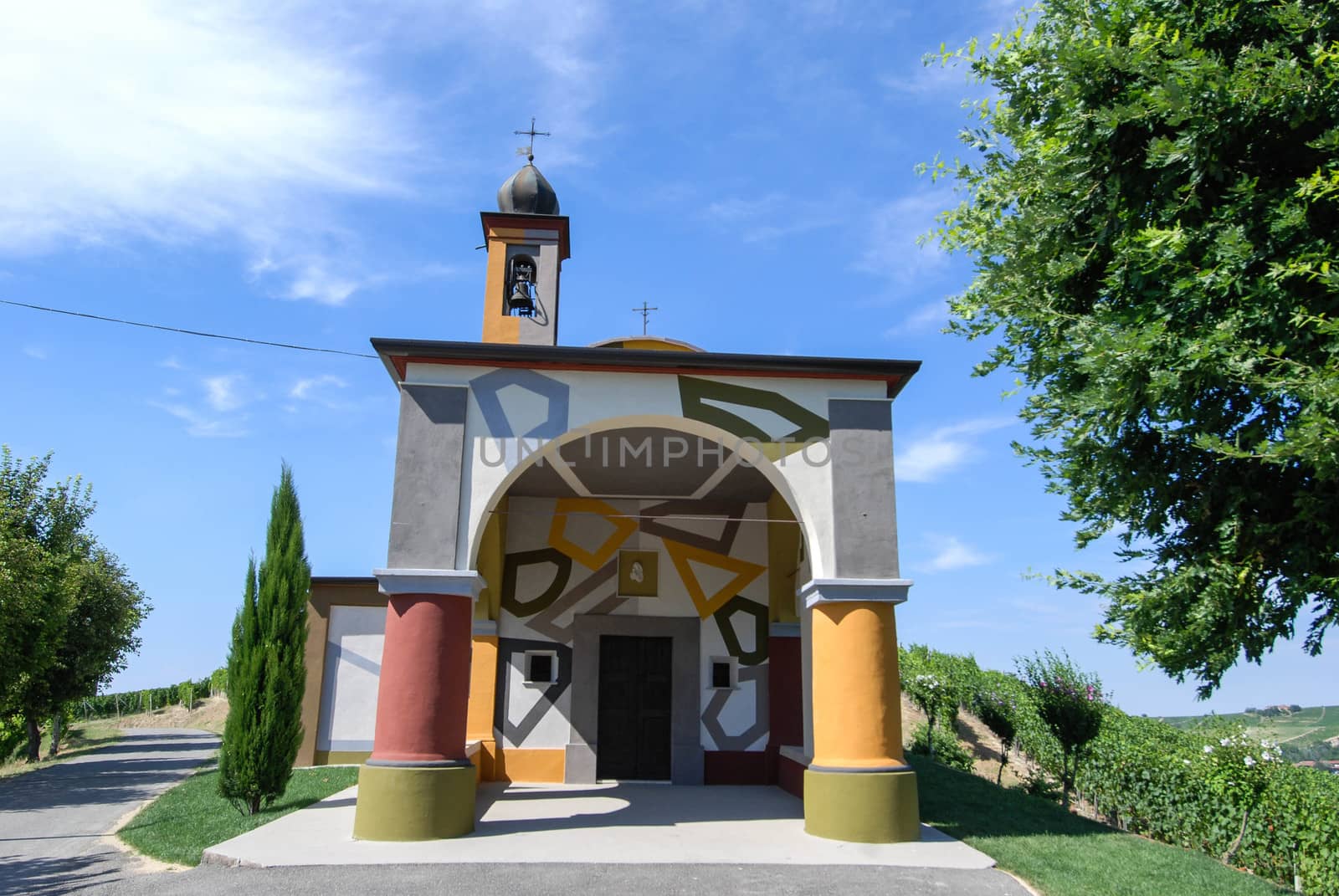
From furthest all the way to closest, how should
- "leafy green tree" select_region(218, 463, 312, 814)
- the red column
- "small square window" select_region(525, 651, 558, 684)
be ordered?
"small square window" select_region(525, 651, 558, 684), "leafy green tree" select_region(218, 463, 312, 814), the red column

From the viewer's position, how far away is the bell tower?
12211 mm

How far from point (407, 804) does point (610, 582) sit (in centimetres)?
522

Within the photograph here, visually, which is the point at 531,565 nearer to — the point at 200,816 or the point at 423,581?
the point at 423,581

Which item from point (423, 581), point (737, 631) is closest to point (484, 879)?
point (423, 581)

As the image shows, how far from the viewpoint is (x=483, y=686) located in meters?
11.8

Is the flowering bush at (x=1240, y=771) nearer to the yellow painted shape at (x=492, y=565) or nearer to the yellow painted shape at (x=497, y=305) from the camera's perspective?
the yellow painted shape at (x=492, y=565)

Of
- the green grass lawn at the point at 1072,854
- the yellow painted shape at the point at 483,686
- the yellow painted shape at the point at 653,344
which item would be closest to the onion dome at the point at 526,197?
the yellow painted shape at the point at 653,344

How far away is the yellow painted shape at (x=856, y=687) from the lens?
7.96 meters

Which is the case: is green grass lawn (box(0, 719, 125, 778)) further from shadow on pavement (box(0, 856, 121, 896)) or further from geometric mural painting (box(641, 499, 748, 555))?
geometric mural painting (box(641, 499, 748, 555))

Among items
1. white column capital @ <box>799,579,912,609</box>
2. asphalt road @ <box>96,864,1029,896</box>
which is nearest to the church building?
white column capital @ <box>799,579,912,609</box>

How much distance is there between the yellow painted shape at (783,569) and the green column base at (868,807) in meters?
4.39

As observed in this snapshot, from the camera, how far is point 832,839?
25.3 feet

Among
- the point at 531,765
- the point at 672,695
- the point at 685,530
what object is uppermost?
the point at 685,530

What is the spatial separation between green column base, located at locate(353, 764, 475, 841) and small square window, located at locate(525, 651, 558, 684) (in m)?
4.29
